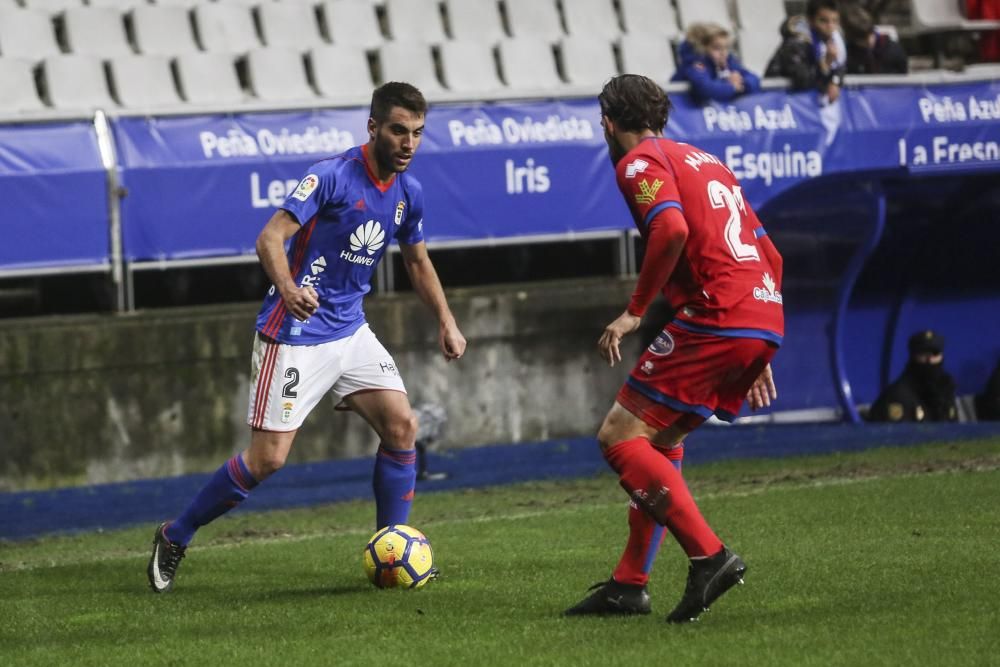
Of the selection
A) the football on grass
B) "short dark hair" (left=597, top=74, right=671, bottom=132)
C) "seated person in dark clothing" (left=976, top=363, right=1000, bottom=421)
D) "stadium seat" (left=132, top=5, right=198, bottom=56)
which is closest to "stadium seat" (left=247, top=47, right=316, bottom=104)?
"stadium seat" (left=132, top=5, right=198, bottom=56)

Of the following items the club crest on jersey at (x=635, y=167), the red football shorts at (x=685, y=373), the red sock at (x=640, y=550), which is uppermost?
the club crest on jersey at (x=635, y=167)

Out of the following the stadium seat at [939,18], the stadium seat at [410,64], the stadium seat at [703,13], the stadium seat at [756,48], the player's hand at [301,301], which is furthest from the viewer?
the stadium seat at [939,18]

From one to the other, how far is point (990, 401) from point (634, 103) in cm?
957

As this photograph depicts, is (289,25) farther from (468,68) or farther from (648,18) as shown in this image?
(648,18)

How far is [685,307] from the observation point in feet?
20.5

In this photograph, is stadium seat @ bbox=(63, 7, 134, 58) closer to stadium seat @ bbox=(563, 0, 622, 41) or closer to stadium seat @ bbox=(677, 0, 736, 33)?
stadium seat @ bbox=(563, 0, 622, 41)

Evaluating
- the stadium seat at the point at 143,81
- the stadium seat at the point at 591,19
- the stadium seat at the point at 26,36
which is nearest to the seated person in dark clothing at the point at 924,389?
the stadium seat at the point at 591,19

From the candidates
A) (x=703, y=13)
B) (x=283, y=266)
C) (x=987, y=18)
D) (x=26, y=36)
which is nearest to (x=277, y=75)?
(x=26, y=36)

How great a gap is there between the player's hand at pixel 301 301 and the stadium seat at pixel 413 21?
886 centimetres

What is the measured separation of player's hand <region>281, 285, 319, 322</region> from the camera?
22.6 feet

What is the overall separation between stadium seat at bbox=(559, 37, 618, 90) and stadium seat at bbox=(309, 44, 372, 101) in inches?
77.3

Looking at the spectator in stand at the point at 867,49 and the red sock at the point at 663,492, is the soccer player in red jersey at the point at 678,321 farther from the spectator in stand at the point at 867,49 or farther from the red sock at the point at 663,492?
the spectator in stand at the point at 867,49

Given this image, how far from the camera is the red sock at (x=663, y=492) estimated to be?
602 centimetres

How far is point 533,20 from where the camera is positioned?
16.3 metres
